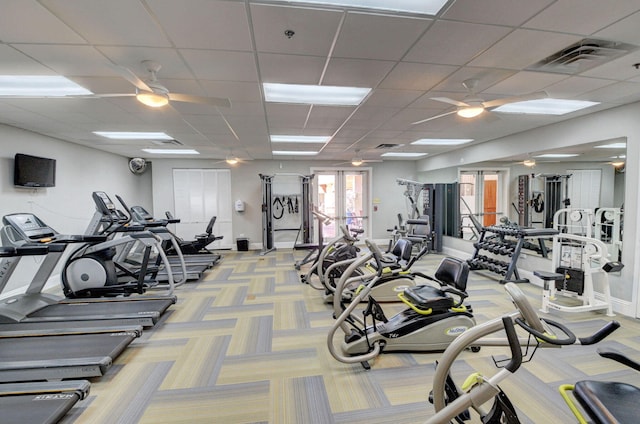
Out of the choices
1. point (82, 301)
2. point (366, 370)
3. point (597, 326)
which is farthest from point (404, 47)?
point (82, 301)

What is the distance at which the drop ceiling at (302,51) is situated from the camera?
6.11ft

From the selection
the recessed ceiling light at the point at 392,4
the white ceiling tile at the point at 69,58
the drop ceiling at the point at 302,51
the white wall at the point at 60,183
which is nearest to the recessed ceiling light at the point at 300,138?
the drop ceiling at the point at 302,51

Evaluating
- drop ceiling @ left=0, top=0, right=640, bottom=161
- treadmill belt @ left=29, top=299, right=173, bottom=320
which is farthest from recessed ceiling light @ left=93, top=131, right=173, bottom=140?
treadmill belt @ left=29, top=299, right=173, bottom=320

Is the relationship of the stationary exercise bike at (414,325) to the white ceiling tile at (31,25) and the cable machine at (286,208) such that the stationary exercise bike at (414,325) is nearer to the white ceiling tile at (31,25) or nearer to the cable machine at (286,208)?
the white ceiling tile at (31,25)

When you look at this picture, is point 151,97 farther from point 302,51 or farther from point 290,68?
point 302,51

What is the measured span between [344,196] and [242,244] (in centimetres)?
344

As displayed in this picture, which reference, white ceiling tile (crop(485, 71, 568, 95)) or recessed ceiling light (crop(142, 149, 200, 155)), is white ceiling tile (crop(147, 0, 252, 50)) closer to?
white ceiling tile (crop(485, 71, 568, 95))

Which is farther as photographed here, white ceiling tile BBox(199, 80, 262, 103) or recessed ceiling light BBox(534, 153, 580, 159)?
recessed ceiling light BBox(534, 153, 580, 159)

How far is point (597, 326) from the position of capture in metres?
3.38

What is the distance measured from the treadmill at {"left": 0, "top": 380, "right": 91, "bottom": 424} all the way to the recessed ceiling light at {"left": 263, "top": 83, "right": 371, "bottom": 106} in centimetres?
309

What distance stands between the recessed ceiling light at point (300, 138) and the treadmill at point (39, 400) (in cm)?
444

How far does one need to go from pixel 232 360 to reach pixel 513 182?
6.61m

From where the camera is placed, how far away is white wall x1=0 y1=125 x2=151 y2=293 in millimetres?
4480

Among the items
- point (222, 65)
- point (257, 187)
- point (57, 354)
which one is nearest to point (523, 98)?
point (222, 65)
